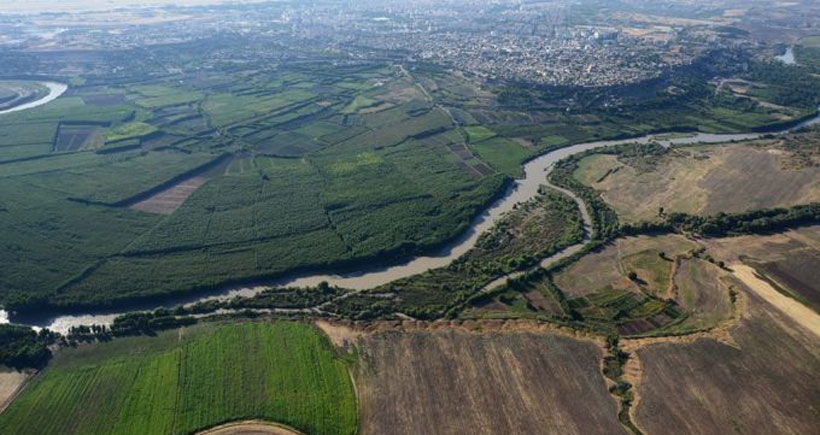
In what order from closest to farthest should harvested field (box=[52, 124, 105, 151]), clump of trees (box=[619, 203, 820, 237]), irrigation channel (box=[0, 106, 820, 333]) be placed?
1. irrigation channel (box=[0, 106, 820, 333])
2. clump of trees (box=[619, 203, 820, 237])
3. harvested field (box=[52, 124, 105, 151])

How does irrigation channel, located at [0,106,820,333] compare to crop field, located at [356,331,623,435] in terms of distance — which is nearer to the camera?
crop field, located at [356,331,623,435]

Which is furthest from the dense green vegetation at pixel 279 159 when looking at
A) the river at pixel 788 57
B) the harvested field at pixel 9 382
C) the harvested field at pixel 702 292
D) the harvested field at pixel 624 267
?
the river at pixel 788 57

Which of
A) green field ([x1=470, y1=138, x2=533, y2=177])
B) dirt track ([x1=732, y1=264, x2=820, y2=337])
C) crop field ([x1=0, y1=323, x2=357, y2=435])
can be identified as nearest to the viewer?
crop field ([x1=0, y1=323, x2=357, y2=435])

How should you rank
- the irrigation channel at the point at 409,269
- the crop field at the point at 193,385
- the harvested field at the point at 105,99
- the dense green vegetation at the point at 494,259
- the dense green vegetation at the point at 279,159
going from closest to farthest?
the crop field at the point at 193,385 → the irrigation channel at the point at 409,269 → the dense green vegetation at the point at 494,259 → the dense green vegetation at the point at 279,159 → the harvested field at the point at 105,99

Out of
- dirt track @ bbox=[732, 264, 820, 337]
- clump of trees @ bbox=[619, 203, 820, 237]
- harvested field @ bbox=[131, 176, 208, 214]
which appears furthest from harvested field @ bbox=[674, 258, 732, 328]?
harvested field @ bbox=[131, 176, 208, 214]

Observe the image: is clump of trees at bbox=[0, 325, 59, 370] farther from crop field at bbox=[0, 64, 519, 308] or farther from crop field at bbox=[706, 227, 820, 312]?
crop field at bbox=[706, 227, 820, 312]

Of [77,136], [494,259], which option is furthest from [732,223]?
[77,136]

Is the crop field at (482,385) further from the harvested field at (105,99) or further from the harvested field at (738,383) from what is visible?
the harvested field at (105,99)
